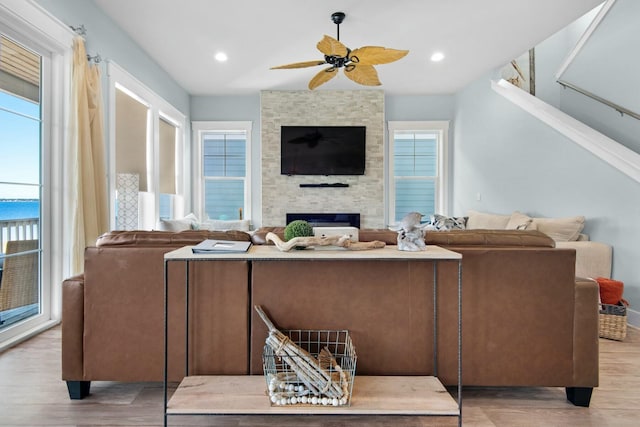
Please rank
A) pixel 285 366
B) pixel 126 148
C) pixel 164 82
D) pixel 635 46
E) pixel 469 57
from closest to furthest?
pixel 285 366, pixel 635 46, pixel 126 148, pixel 469 57, pixel 164 82

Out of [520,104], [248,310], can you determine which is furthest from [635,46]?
[248,310]

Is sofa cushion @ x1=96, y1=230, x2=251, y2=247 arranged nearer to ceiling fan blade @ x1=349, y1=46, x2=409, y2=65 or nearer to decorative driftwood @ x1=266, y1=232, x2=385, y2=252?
decorative driftwood @ x1=266, y1=232, x2=385, y2=252

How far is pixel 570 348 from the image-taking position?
171 cm

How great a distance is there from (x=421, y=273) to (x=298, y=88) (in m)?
4.93

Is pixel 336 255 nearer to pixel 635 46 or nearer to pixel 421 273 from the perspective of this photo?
pixel 421 273

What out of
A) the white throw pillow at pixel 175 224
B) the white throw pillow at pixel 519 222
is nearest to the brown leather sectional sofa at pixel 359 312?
the white throw pillow at pixel 519 222

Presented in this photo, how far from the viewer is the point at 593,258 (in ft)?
10.6

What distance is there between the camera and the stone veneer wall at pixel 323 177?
6074 mm

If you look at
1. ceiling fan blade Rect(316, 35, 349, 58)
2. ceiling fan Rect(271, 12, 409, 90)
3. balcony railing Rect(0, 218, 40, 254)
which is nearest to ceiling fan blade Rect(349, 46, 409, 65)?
ceiling fan Rect(271, 12, 409, 90)

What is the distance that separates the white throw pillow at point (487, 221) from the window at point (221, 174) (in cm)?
365

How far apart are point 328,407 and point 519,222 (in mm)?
3346

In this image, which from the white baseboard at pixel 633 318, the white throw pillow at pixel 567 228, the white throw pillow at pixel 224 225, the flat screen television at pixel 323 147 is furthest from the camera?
the flat screen television at pixel 323 147

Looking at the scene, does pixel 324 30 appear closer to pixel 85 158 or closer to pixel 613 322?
pixel 85 158

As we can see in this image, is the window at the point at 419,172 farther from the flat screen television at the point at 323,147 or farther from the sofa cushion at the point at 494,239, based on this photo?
the sofa cushion at the point at 494,239
